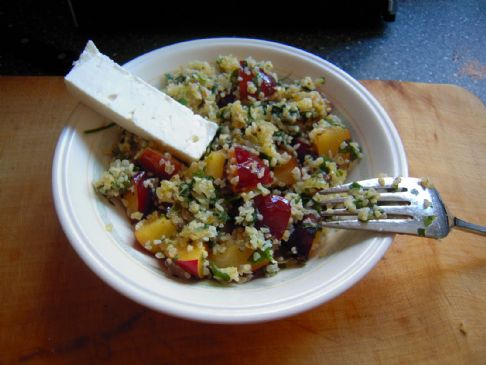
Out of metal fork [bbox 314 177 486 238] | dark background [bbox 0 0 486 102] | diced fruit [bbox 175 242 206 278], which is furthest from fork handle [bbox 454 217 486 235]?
dark background [bbox 0 0 486 102]

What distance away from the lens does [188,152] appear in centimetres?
115

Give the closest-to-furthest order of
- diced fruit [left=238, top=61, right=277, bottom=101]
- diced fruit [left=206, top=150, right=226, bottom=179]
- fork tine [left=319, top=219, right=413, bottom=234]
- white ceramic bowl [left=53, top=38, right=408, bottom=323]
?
white ceramic bowl [left=53, top=38, right=408, bottom=323] → fork tine [left=319, top=219, right=413, bottom=234] → diced fruit [left=206, top=150, right=226, bottom=179] → diced fruit [left=238, top=61, right=277, bottom=101]

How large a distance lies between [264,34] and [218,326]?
51.8 inches

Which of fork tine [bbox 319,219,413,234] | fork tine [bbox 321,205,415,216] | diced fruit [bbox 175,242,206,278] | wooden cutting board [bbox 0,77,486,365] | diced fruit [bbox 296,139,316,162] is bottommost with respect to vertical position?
wooden cutting board [bbox 0,77,486,365]

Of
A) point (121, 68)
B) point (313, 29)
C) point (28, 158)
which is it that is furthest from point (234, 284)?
point (313, 29)

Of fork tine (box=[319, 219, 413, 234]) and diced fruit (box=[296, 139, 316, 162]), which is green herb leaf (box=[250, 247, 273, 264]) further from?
diced fruit (box=[296, 139, 316, 162])

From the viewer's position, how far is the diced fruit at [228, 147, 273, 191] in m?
Result: 1.11

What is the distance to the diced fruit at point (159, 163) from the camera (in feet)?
3.79

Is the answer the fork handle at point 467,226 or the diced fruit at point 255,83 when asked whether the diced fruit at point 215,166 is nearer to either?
the diced fruit at point 255,83

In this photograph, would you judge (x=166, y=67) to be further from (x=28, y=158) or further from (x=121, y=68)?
(x=28, y=158)

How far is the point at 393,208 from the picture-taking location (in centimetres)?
107

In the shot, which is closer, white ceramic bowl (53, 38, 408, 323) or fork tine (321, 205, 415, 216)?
white ceramic bowl (53, 38, 408, 323)

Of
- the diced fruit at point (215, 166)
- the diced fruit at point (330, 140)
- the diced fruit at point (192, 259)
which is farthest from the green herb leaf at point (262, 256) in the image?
the diced fruit at point (330, 140)

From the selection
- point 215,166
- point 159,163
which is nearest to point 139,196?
point 159,163
